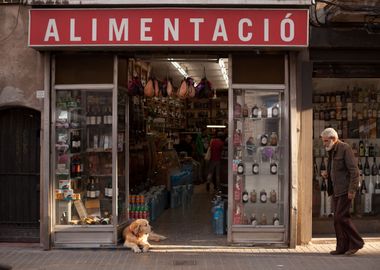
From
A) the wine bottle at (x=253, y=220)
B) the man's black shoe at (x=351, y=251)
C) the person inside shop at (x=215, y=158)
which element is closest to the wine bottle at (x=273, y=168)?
the wine bottle at (x=253, y=220)

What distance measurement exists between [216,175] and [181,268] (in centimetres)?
873

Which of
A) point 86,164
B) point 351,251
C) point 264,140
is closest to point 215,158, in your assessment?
point 264,140

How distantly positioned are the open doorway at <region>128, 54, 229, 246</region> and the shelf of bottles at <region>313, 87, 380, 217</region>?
6.34 ft

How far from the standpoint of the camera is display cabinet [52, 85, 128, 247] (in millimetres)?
9742

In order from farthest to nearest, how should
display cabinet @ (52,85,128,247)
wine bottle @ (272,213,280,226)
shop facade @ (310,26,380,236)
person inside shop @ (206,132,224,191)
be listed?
person inside shop @ (206,132,224,191) < shop facade @ (310,26,380,236) < wine bottle @ (272,213,280,226) < display cabinet @ (52,85,128,247)

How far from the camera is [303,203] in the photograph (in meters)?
9.92

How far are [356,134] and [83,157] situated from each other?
16.9ft

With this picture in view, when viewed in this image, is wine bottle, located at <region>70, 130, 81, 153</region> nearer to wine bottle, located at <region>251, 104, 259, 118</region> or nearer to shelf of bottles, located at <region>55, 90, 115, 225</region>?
shelf of bottles, located at <region>55, 90, 115, 225</region>

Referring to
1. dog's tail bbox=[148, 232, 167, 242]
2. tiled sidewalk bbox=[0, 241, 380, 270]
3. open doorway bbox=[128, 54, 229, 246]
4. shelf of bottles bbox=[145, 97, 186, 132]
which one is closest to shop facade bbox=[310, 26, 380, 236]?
tiled sidewalk bbox=[0, 241, 380, 270]

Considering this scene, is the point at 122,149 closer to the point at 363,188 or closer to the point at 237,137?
the point at 237,137

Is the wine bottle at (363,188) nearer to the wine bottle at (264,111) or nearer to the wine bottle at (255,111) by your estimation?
the wine bottle at (264,111)

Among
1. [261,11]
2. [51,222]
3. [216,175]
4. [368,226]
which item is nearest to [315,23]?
[261,11]

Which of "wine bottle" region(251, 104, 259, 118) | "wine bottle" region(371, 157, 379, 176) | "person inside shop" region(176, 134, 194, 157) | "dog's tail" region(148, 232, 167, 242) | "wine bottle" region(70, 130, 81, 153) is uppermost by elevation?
"wine bottle" region(251, 104, 259, 118)

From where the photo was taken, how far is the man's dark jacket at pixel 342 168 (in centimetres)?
888
